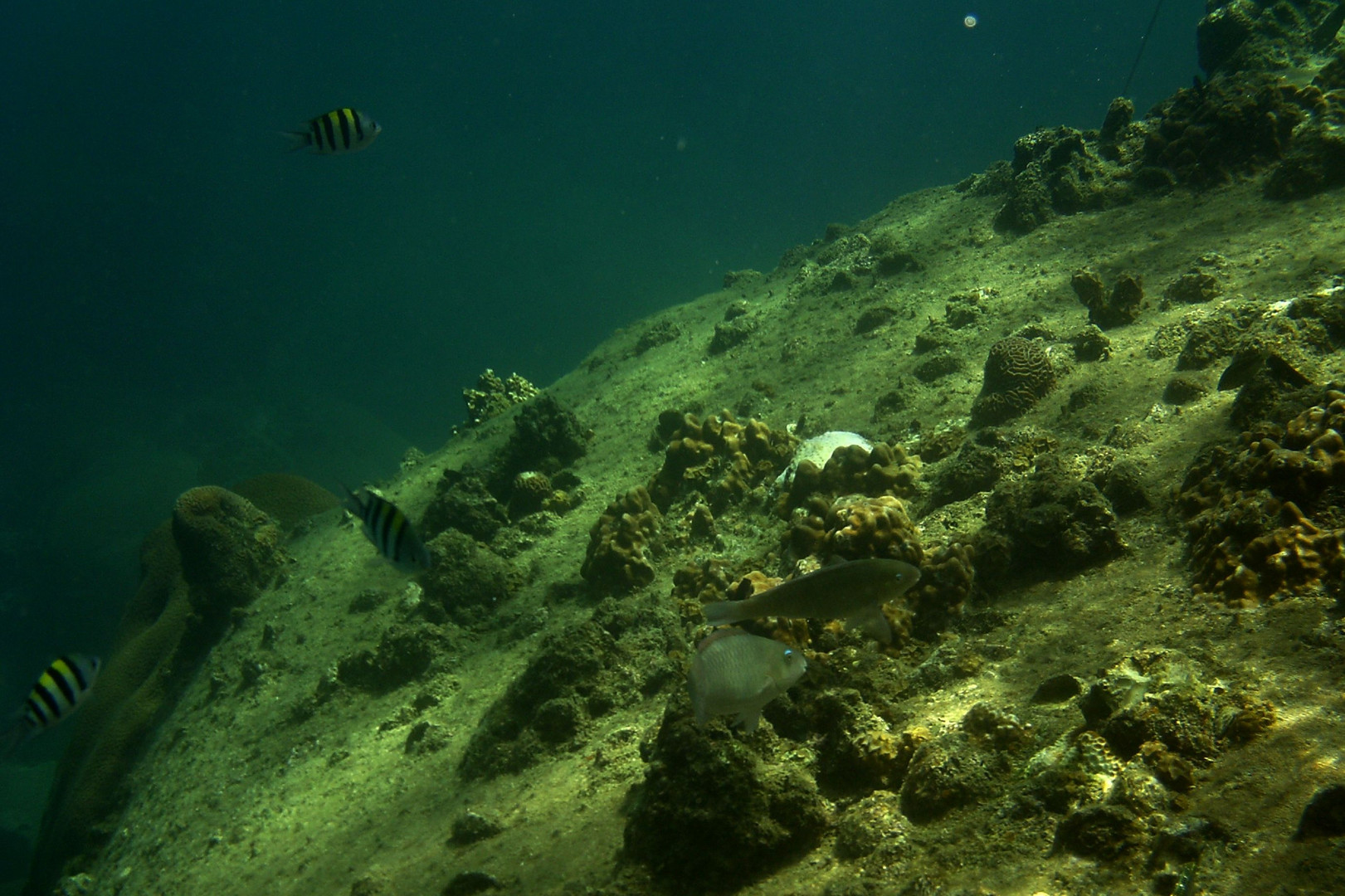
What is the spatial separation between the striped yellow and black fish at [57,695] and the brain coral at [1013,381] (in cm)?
765

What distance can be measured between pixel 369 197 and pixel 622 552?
107 metres

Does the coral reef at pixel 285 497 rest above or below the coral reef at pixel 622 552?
above

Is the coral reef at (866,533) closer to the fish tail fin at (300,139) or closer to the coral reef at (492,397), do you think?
the fish tail fin at (300,139)

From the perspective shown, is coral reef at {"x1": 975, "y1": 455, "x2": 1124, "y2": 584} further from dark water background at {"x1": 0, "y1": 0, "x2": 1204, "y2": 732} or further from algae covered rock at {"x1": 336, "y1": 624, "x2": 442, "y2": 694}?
dark water background at {"x1": 0, "y1": 0, "x2": 1204, "y2": 732}

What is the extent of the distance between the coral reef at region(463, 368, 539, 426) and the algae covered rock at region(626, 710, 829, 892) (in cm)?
1118

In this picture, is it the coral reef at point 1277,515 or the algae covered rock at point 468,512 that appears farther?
the algae covered rock at point 468,512

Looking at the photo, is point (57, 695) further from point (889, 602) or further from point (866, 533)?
point (866, 533)

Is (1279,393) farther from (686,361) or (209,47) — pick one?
(209,47)

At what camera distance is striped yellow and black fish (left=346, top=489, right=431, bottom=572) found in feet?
10.5

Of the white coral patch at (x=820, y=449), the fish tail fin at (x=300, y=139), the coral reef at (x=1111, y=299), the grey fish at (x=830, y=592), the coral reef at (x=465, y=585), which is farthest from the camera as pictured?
the coral reef at (x=1111, y=299)

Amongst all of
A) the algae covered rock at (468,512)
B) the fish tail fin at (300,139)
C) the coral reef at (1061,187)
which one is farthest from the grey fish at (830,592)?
the coral reef at (1061,187)

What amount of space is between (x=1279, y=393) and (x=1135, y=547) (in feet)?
5.05

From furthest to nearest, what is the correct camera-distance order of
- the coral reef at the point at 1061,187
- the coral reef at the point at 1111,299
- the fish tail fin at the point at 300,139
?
the coral reef at the point at 1061,187 → the coral reef at the point at 1111,299 → the fish tail fin at the point at 300,139

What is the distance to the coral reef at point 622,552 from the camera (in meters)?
6.27
